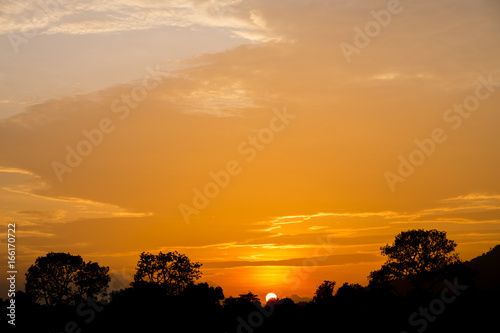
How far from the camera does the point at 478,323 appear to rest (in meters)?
70.9

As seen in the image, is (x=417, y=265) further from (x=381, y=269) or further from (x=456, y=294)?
(x=456, y=294)

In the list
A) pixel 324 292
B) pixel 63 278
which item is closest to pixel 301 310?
pixel 324 292

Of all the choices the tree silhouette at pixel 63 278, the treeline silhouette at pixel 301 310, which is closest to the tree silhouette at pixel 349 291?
the treeline silhouette at pixel 301 310

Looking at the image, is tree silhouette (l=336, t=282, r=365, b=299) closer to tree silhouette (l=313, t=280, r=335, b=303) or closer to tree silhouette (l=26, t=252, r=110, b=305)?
tree silhouette (l=313, t=280, r=335, b=303)

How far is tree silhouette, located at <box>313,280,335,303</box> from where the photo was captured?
88.1 m

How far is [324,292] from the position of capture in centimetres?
9256

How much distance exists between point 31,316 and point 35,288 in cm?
2192

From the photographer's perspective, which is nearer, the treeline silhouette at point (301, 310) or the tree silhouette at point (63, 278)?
the treeline silhouette at point (301, 310)

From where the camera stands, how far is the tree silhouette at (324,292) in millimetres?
88106

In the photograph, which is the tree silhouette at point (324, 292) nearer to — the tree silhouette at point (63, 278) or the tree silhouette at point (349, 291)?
the tree silhouette at point (349, 291)

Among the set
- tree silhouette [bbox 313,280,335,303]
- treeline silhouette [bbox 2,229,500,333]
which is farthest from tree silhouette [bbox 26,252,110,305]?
tree silhouette [bbox 313,280,335,303]

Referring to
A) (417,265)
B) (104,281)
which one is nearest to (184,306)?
(104,281)

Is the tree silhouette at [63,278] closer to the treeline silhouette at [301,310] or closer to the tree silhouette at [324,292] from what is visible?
the treeline silhouette at [301,310]

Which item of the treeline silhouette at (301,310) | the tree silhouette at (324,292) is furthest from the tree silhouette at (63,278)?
the tree silhouette at (324,292)
